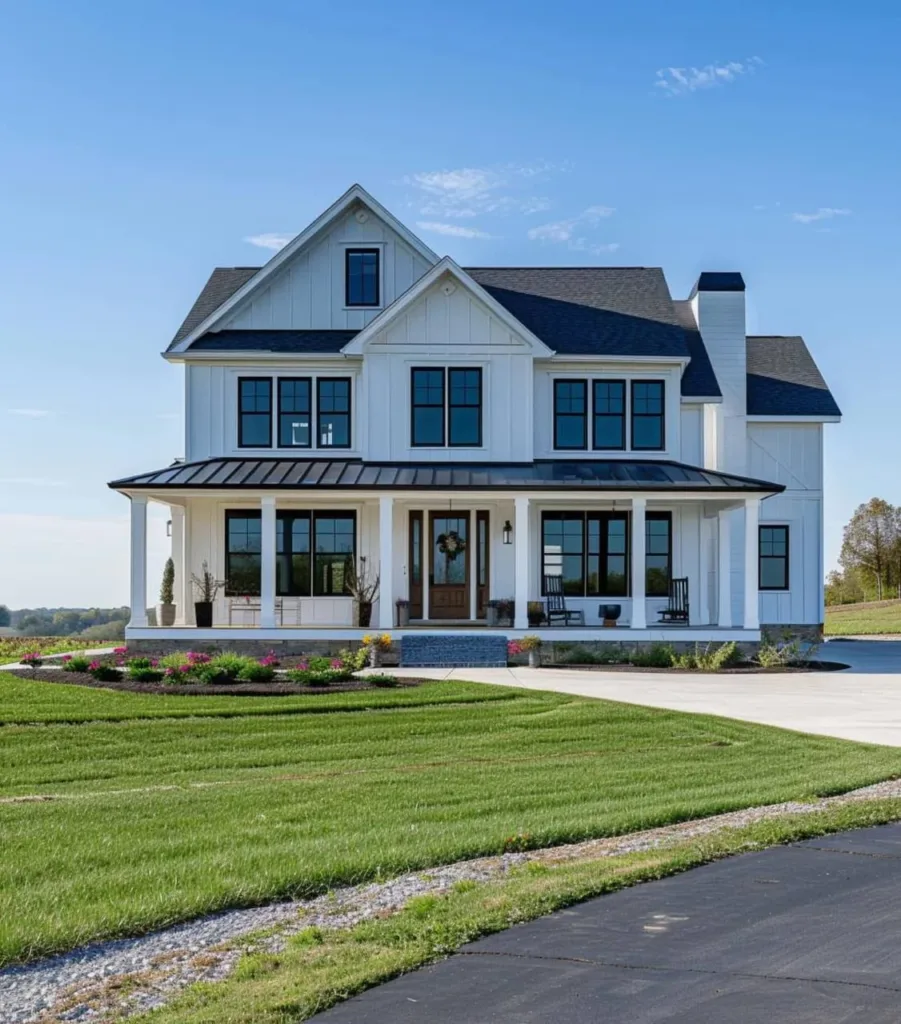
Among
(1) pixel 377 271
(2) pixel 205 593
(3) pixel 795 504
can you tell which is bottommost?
(2) pixel 205 593

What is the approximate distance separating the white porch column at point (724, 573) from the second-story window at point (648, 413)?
216 cm

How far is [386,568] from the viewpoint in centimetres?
2300

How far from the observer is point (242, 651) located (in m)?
22.8

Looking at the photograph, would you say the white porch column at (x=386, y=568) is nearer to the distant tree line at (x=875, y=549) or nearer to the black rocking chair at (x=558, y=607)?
the black rocking chair at (x=558, y=607)

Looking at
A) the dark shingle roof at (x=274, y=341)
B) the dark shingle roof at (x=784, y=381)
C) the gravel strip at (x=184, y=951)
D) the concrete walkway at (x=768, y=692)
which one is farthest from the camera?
the dark shingle roof at (x=784, y=381)

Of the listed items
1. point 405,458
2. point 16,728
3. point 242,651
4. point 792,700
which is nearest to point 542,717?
point 792,700

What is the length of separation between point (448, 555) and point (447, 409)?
3162 mm

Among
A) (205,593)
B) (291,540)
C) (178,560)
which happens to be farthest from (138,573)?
(291,540)

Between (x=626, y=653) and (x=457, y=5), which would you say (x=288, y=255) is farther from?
(x=626, y=653)

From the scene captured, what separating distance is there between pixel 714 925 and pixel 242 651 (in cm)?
1780

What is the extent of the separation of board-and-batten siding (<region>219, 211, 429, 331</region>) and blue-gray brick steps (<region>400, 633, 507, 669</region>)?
26.1ft

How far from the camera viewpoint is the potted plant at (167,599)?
84.2 ft

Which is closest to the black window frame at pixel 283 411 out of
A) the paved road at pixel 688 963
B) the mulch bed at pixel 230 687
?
the mulch bed at pixel 230 687

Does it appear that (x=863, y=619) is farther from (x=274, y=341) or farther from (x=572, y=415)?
(x=274, y=341)
